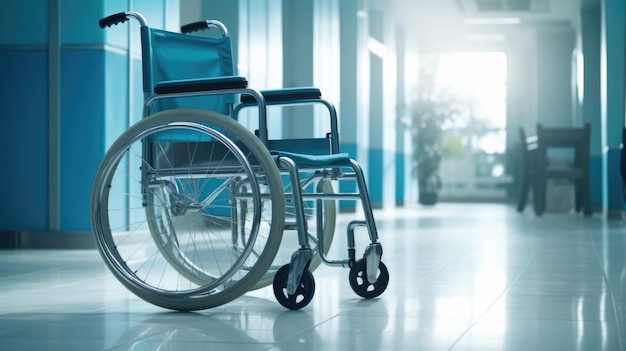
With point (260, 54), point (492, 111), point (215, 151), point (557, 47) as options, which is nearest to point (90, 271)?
point (215, 151)

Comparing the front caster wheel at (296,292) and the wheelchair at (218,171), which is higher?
the wheelchair at (218,171)

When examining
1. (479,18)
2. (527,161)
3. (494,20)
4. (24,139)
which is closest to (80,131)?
(24,139)

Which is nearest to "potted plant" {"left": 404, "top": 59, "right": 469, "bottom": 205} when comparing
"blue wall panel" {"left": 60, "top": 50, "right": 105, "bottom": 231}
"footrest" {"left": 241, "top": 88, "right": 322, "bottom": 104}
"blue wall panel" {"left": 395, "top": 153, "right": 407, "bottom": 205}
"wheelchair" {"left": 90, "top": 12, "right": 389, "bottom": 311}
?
"blue wall panel" {"left": 395, "top": 153, "right": 407, "bottom": 205}

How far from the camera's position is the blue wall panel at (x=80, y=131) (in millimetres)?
4184

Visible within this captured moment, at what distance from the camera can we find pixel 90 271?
313 centimetres

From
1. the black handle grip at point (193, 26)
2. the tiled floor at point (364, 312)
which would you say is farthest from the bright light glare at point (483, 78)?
the black handle grip at point (193, 26)

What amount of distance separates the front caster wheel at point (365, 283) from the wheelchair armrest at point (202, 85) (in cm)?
59

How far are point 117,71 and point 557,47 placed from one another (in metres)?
10.1

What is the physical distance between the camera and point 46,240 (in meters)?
4.22

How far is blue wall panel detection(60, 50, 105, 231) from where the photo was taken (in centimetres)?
418

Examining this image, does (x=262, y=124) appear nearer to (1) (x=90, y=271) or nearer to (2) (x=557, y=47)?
(1) (x=90, y=271)

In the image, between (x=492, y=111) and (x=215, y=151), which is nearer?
(x=215, y=151)

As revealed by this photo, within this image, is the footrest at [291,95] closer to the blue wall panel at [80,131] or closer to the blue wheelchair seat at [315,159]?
the blue wheelchair seat at [315,159]

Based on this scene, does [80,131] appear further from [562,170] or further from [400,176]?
[400,176]
